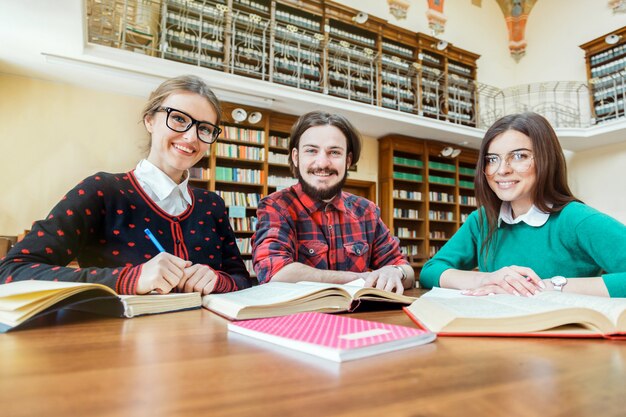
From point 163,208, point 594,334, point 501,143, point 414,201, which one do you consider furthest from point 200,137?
point 414,201

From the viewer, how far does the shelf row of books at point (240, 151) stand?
5.18m

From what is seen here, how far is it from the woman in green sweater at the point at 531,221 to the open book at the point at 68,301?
862 millimetres

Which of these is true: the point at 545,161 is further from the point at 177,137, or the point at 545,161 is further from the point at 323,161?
the point at 177,137

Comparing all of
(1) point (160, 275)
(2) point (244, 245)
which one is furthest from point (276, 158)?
(1) point (160, 275)

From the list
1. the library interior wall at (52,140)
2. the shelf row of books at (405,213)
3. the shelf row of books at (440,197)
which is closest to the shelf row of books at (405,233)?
the shelf row of books at (405,213)

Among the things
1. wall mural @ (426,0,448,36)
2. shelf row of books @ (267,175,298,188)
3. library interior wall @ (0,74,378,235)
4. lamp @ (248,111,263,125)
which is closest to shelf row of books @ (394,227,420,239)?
shelf row of books @ (267,175,298,188)

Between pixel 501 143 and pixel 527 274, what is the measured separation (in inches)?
22.1

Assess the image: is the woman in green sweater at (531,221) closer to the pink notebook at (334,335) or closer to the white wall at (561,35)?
the pink notebook at (334,335)

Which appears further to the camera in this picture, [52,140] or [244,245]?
[244,245]

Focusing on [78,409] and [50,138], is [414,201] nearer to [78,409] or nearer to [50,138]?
[50,138]

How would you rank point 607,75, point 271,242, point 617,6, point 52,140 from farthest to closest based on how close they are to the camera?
point 617,6
point 607,75
point 52,140
point 271,242

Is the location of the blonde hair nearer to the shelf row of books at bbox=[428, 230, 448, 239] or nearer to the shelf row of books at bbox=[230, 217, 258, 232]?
the shelf row of books at bbox=[230, 217, 258, 232]

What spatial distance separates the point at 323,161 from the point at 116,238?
83cm

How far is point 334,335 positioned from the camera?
49 cm
